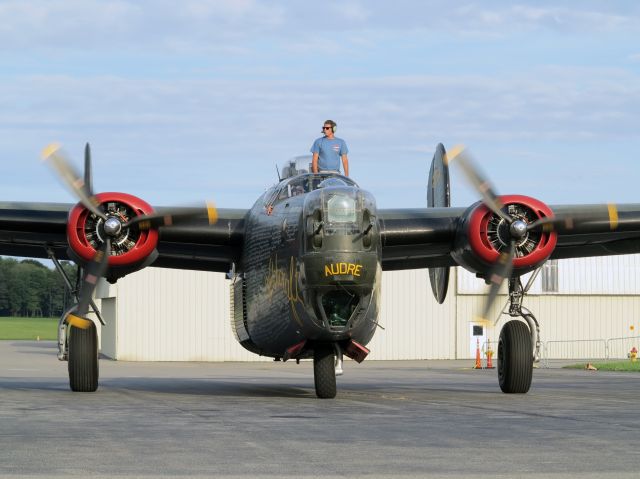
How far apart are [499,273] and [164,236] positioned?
6226mm

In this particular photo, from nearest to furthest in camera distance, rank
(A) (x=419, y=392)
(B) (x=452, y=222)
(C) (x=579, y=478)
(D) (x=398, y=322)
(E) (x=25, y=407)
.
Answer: (C) (x=579, y=478)
(E) (x=25, y=407)
(B) (x=452, y=222)
(A) (x=419, y=392)
(D) (x=398, y=322)

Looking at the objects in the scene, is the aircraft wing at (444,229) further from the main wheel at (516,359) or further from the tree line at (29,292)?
the tree line at (29,292)

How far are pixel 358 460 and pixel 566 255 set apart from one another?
1483 cm

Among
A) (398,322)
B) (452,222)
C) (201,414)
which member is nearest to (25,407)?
(201,414)

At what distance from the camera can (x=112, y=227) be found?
1888 cm

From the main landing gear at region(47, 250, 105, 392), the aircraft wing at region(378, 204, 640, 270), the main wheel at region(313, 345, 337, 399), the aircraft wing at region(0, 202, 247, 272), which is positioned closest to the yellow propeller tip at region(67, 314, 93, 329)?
the main landing gear at region(47, 250, 105, 392)

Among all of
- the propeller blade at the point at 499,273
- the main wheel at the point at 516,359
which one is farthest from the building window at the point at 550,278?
the propeller blade at the point at 499,273

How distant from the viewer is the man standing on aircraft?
856 inches

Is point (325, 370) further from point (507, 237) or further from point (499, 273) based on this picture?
point (507, 237)

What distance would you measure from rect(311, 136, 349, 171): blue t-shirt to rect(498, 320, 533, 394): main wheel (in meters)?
4.72

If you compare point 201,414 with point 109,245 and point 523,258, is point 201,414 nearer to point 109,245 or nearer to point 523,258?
point 109,245

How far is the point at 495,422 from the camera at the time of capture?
13977 millimetres

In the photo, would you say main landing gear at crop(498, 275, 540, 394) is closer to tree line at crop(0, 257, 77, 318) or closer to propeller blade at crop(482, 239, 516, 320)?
propeller blade at crop(482, 239, 516, 320)

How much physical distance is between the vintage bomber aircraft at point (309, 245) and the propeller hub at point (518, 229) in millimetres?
25
